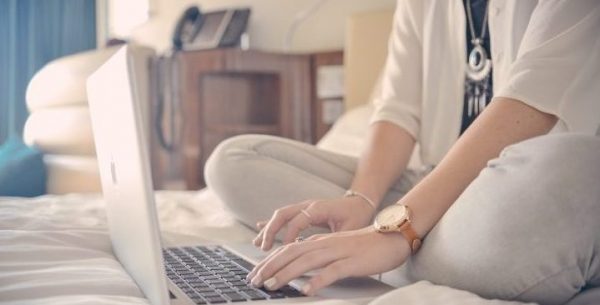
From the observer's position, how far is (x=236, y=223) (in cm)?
123

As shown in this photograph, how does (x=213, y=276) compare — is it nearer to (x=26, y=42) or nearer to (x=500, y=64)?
(x=500, y=64)

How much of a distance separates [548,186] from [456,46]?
1.95 feet

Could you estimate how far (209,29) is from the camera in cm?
273

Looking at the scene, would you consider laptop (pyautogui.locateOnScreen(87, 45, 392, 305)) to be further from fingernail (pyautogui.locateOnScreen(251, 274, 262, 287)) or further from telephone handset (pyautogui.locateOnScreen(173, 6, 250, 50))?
telephone handset (pyautogui.locateOnScreen(173, 6, 250, 50))

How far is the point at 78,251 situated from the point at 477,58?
700 mm

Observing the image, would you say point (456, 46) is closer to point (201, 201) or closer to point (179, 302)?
point (201, 201)

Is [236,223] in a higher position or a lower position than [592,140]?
lower

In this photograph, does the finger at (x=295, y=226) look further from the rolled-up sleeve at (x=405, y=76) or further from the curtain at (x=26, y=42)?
the curtain at (x=26, y=42)

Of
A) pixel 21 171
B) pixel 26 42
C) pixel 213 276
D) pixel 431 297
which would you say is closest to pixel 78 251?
pixel 213 276

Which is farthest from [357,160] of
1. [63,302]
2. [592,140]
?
[63,302]

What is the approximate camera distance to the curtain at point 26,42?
373 cm

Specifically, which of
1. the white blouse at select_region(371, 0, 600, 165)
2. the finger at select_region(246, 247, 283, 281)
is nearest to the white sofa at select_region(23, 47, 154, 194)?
the white blouse at select_region(371, 0, 600, 165)

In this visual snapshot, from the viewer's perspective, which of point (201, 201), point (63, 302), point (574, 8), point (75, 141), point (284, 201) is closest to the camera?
point (63, 302)

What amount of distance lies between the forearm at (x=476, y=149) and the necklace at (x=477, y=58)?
1.03ft
